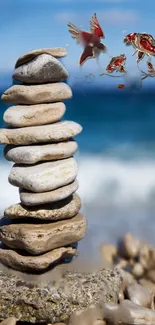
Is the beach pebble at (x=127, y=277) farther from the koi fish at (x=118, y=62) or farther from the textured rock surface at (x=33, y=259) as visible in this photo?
the koi fish at (x=118, y=62)

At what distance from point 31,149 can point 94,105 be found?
655 cm

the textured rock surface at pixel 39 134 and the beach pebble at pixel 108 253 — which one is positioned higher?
the textured rock surface at pixel 39 134

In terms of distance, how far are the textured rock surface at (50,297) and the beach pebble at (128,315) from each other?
27 centimetres

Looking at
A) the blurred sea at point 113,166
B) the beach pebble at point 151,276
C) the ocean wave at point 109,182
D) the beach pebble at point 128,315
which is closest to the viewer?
the beach pebble at point 128,315

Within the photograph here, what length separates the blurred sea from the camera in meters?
5.68

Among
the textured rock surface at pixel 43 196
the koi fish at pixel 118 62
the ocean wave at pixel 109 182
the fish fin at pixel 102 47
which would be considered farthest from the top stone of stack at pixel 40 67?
the ocean wave at pixel 109 182

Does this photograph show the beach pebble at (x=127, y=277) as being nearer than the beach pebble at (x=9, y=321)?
No

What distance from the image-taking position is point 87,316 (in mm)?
3898

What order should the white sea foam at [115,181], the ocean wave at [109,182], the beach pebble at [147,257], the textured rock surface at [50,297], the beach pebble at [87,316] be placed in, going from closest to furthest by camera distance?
1. the beach pebble at [87,316]
2. the textured rock surface at [50,297]
3. the beach pebble at [147,257]
4. the ocean wave at [109,182]
5. the white sea foam at [115,181]

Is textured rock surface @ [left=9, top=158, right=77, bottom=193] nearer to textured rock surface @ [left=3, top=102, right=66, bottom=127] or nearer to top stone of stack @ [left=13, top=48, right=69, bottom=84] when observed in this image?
textured rock surface @ [left=3, top=102, right=66, bottom=127]

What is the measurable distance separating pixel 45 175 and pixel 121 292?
3.58 feet

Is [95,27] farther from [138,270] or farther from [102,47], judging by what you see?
[138,270]

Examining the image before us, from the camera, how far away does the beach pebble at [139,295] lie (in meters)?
4.10

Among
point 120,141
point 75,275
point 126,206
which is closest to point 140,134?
point 120,141
